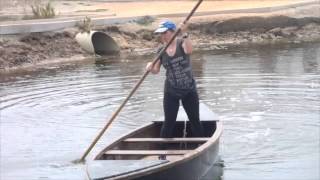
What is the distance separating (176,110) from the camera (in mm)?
10281

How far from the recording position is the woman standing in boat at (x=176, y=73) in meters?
9.90

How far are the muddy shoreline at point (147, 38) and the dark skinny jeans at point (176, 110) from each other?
1214cm

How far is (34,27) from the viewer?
24.1 metres

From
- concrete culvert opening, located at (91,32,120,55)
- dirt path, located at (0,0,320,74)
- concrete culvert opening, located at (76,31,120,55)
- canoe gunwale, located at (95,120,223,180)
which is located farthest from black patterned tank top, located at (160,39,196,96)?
concrete culvert opening, located at (91,32,120,55)

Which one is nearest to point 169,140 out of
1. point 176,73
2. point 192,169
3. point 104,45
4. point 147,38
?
point 176,73

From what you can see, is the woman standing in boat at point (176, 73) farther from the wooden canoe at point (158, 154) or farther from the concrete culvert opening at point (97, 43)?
the concrete culvert opening at point (97, 43)

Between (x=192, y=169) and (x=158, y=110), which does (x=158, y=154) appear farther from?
(x=158, y=110)

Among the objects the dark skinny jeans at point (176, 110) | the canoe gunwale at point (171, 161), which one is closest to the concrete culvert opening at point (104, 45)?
the canoe gunwale at point (171, 161)

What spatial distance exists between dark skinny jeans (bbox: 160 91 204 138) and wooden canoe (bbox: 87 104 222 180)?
179 mm

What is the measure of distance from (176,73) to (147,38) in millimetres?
16300

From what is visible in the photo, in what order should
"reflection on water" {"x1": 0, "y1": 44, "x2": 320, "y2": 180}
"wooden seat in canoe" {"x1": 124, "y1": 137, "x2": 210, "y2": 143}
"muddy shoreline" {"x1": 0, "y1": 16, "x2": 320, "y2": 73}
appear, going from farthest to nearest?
"muddy shoreline" {"x1": 0, "y1": 16, "x2": 320, "y2": 73}, "reflection on water" {"x1": 0, "y1": 44, "x2": 320, "y2": 180}, "wooden seat in canoe" {"x1": 124, "y1": 137, "x2": 210, "y2": 143}

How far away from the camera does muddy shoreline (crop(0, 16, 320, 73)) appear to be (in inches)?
907

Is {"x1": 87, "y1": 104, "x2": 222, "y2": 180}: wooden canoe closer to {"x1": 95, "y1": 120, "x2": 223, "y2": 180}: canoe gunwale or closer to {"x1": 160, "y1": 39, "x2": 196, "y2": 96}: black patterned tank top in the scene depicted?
{"x1": 95, "y1": 120, "x2": 223, "y2": 180}: canoe gunwale

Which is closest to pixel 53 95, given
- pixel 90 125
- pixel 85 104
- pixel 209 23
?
pixel 85 104
